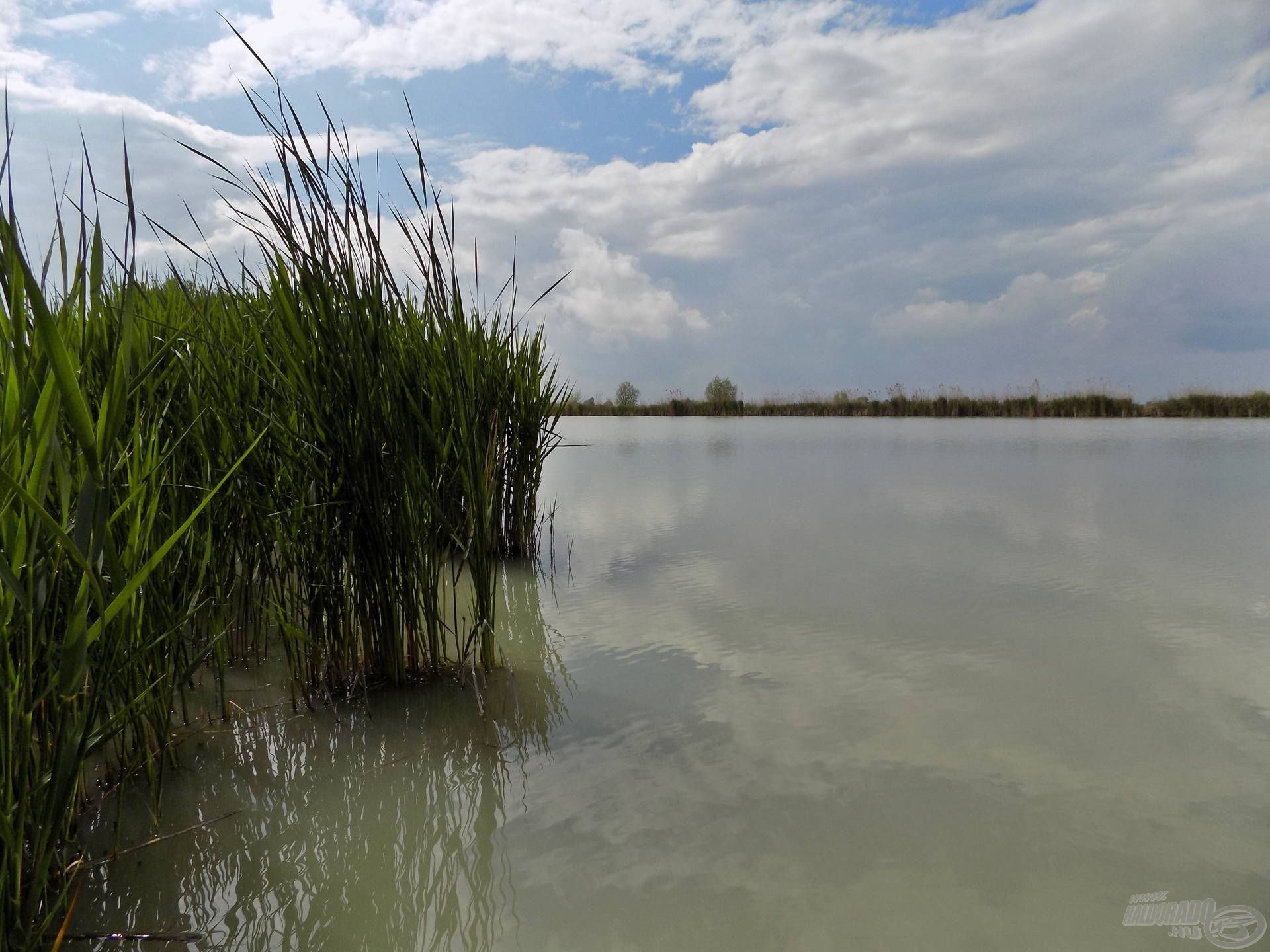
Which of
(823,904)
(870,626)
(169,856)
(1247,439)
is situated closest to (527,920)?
(823,904)

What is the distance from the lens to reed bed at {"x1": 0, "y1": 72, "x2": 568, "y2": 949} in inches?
31.2

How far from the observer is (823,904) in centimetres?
104

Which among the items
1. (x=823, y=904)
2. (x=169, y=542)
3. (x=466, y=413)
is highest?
(x=466, y=413)

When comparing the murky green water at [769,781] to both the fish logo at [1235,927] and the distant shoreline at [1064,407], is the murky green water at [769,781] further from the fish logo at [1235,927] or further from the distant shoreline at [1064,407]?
the distant shoreline at [1064,407]

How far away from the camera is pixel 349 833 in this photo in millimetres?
1244

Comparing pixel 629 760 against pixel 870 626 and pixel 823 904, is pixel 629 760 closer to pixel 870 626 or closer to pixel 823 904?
pixel 823 904

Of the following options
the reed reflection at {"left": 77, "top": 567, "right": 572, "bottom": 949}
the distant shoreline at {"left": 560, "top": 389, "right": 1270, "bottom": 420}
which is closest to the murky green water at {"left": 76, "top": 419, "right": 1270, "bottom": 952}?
the reed reflection at {"left": 77, "top": 567, "right": 572, "bottom": 949}

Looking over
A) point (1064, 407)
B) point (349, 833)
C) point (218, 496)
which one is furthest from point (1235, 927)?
point (1064, 407)

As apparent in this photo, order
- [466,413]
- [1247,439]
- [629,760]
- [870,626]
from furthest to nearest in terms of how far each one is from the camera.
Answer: [1247,439] → [870,626] → [466,413] → [629,760]

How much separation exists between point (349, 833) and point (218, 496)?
0.80 metres

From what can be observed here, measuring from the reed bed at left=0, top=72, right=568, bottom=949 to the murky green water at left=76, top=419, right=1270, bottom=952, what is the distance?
0.76ft

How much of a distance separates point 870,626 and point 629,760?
115 centimetres

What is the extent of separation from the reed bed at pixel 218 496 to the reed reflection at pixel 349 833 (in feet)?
0.33

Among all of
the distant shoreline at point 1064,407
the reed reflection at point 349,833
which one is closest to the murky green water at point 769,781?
the reed reflection at point 349,833
